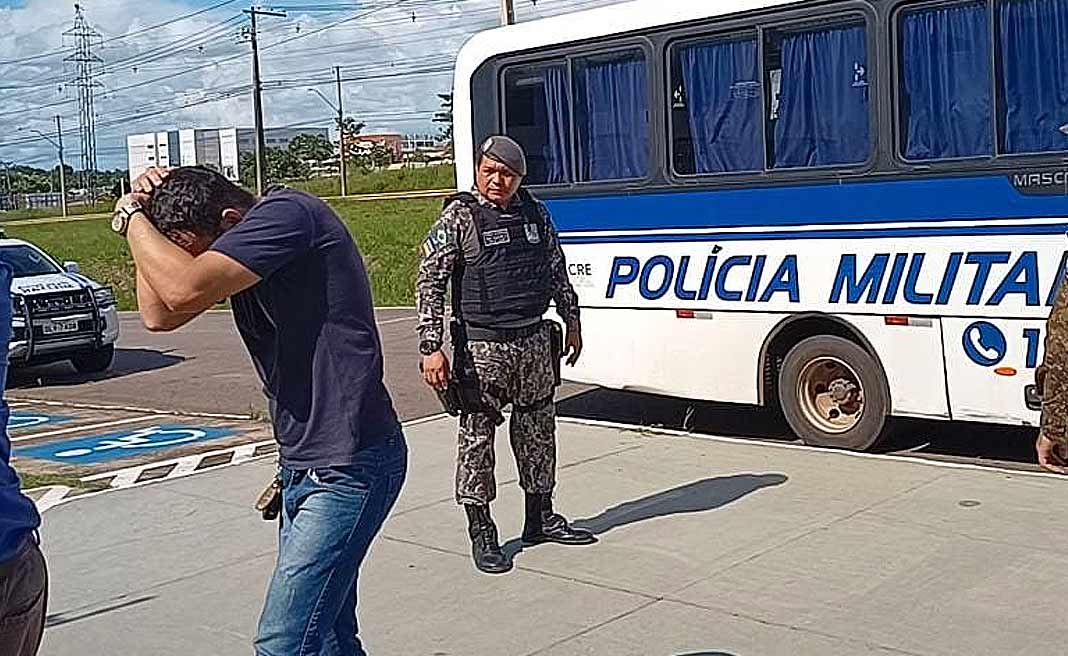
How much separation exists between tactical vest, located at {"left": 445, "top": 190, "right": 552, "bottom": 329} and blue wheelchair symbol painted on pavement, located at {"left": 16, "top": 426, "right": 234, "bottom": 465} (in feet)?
15.8

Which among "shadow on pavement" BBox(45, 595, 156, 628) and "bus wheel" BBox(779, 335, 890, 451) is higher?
"bus wheel" BBox(779, 335, 890, 451)

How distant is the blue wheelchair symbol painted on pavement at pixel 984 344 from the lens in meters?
8.20

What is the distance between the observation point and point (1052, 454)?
4027 mm

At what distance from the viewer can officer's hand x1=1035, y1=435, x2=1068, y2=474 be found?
4.00 meters

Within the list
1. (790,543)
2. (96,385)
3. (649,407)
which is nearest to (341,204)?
(96,385)

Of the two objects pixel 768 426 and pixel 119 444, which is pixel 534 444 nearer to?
pixel 768 426

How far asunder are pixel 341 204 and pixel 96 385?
137ft

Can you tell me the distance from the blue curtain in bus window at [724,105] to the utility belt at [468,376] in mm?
3081

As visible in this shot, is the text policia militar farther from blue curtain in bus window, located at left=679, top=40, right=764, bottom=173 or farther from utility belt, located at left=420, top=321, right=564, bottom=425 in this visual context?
utility belt, located at left=420, top=321, right=564, bottom=425

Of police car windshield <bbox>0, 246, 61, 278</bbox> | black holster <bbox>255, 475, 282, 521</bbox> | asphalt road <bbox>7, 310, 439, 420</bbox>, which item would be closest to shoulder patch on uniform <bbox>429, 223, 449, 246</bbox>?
black holster <bbox>255, 475, 282, 521</bbox>

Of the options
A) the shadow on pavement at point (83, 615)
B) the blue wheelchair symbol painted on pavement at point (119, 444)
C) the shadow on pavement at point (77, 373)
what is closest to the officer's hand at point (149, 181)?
the shadow on pavement at point (83, 615)

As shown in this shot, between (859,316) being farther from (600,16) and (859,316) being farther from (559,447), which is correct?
(600,16)

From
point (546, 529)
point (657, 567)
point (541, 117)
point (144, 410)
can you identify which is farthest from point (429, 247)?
point (144, 410)

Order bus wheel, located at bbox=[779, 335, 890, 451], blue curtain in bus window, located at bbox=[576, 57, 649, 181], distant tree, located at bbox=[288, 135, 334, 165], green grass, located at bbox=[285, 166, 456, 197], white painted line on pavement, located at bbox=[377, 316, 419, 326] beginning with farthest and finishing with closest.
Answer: distant tree, located at bbox=[288, 135, 334, 165], green grass, located at bbox=[285, 166, 456, 197], white painted line on pavement, located at bbox=[377, 316, 419, 326], blue curtain in bus window, located at bbox=[576, 57, 649, 181], bus wheel, located at bbox=[779, 335, 890, 451]
